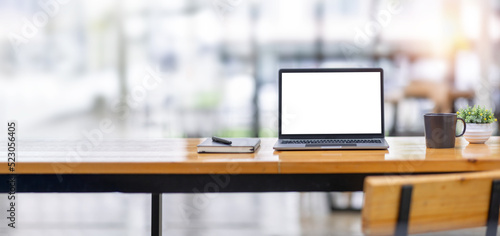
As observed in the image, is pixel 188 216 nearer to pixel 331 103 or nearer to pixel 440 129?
pixel 331 103

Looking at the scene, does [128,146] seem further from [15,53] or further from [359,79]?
[15,53]

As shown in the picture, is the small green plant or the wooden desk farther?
the small green plant

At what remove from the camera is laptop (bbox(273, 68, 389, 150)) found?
1763 mm

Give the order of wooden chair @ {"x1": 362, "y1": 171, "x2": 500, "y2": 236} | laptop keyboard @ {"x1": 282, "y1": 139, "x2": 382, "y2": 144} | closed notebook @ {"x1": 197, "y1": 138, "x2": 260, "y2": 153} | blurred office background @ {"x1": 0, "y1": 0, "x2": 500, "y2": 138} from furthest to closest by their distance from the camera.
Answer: blurred office background @ {"x1": 0, "y1": 0, "x2": 500, "y2": 138}, laptop keyboard @ {"x1": 282, "y1": 139, "x2": 382, "y2": 144}, closed notebook @ {"x1": 197, "y1": 138, "x2": 260, "y2": 153}, wooden chair @ {"x1": 362, "y1": 171, "x2": 500, "y2": 236}

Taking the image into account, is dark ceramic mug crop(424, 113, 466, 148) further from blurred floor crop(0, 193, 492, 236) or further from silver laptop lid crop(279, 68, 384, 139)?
blurred floor crop(0, 193, 492, 236)

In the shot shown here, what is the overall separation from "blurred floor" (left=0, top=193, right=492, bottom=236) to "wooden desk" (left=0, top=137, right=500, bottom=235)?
1539 millimetres

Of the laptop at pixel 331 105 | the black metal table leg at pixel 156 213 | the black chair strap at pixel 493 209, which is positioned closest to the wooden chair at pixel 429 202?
the black chair strap at pixel 493 209

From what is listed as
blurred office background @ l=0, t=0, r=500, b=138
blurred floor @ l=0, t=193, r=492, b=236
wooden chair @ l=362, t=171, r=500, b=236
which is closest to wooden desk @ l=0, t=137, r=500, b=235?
wooden chair @ l=362, t=171, r=500, b=236

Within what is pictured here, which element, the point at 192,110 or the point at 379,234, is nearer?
the point at 379,234

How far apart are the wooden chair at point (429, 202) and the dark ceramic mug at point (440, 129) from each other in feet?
1.99

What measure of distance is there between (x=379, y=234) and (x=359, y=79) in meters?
0.95

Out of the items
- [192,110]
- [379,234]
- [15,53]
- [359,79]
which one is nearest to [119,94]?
[192,110]

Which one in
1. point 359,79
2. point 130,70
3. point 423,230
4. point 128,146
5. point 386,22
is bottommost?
point 423,230

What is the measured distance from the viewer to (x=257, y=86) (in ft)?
13.4
